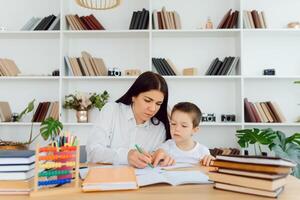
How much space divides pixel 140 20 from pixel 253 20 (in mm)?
1202

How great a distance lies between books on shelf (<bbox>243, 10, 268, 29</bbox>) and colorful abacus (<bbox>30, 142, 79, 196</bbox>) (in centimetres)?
294

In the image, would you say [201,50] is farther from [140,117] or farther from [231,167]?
[231,167]

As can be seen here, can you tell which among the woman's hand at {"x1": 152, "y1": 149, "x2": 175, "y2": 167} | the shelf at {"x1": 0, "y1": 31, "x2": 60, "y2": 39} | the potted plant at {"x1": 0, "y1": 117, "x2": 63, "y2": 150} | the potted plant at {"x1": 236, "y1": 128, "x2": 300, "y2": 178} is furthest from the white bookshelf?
the woman's hand at {"x1": 152, "y1": 149, "x2": 175, "y2": 167}

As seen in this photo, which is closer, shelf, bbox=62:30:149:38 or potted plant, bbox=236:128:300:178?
potted plant, bbox=236:128:300:178

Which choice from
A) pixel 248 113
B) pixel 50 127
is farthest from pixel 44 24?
pixel 248 113

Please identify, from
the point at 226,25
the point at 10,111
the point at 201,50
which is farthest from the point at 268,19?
the point at 10,111

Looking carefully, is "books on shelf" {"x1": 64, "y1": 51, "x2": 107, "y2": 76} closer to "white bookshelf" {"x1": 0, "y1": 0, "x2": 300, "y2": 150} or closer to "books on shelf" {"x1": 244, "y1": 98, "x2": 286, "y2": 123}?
"white bookshelf" {"x1": 0, "y1": 0, "x2": 300, "y2": 150}

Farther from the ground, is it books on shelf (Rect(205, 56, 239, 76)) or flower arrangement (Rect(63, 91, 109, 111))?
books on shelf (Rect(205, 56, 239, 76))

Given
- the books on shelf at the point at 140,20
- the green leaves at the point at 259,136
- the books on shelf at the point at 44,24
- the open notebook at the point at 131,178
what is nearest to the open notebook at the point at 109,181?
the open notebook at the point at 131,178

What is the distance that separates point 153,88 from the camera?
2006 millimetres

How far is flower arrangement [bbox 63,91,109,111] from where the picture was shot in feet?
11.8

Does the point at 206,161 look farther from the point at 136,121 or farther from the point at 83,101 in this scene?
the point at 83,101

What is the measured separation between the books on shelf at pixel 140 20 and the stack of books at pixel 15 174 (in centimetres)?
272

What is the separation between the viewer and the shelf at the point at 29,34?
12.1ft
